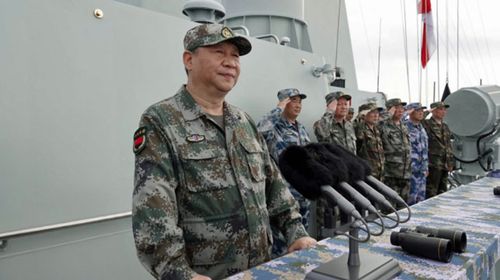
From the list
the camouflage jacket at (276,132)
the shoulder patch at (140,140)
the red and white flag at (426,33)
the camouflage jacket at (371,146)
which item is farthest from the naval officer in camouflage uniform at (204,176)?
the red and white flag at (426,33)

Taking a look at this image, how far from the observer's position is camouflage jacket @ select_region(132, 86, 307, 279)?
119cm

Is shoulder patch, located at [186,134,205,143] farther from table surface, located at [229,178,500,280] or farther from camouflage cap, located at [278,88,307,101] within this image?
camouflage cap, located at [278,88,307,101]

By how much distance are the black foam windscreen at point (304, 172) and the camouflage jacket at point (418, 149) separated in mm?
5052

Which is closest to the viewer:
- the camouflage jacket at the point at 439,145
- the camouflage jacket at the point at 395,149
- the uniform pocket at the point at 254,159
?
the uniform pocket at the point at 254,159

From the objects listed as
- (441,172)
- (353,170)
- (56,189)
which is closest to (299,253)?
(353,170)

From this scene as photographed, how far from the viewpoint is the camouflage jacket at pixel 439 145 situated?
20.6ft

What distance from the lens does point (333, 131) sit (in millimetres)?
4352

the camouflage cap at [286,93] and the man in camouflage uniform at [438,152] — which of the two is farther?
the man in camouflage uniform at [438,152]

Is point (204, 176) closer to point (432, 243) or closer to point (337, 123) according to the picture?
point (432, 243)

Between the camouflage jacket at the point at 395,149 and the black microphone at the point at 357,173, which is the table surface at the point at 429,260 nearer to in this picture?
the black microphone at the point at 357,173

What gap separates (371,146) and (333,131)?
3.32 ft

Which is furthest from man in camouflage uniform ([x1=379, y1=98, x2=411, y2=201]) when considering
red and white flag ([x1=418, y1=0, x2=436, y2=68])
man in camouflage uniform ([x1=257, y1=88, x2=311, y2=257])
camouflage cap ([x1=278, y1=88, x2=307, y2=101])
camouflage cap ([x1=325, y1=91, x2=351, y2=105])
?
red and white flag ([x1=418, y1=0, x2=436, y2=68])

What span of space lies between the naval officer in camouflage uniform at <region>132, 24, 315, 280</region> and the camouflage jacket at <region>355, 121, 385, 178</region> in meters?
3.79

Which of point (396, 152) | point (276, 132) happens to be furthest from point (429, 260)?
point (396, 152)
